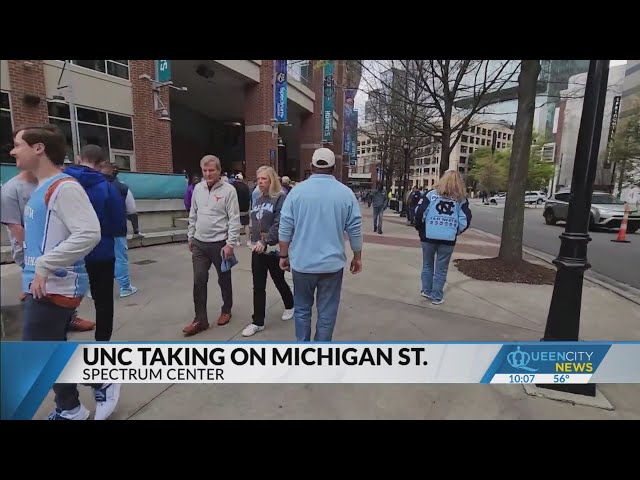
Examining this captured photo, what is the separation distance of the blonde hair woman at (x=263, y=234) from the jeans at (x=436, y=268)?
223 centimetres

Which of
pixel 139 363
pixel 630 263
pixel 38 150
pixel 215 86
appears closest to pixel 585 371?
pixel 139 363

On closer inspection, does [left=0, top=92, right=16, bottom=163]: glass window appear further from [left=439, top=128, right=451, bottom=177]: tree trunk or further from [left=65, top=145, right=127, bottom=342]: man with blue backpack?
[left=439, top=128, right=451, bottom=177]: tree trunk

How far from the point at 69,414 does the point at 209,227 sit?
1885 mm

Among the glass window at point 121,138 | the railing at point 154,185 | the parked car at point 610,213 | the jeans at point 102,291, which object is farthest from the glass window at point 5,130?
the parked car at point 610,213

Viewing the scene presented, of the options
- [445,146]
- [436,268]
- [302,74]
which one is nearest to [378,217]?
[445,146]

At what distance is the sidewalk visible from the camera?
8.04 ft

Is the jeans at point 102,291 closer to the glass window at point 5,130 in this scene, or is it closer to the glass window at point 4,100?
the glass window at point 5,130

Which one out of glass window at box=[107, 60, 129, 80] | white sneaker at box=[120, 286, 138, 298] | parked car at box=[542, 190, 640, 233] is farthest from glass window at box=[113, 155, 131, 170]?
parked car at box=[542, 190, 640, 233]

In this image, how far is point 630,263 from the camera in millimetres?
7910

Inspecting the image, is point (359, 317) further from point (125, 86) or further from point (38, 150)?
point (125, 86)

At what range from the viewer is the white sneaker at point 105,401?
230cm

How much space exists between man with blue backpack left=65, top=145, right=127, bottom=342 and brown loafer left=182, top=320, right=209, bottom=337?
0.90 meters

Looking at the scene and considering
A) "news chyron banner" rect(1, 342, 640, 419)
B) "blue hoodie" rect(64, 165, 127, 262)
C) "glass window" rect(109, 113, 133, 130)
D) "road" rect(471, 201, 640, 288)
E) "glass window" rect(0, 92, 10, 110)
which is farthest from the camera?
"glass window" rect(109, 113, 133, 130)
